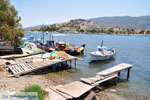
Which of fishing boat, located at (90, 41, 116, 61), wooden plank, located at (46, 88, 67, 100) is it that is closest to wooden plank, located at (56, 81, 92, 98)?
wooden plank, located at (46, 88, 67, 100)

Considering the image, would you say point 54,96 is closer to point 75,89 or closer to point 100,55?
point 75,89

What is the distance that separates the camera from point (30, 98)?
20.3ft

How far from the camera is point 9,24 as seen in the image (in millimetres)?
21000

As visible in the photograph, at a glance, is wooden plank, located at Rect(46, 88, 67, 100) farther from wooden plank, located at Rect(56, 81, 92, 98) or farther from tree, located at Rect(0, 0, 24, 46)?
tree, located at Rect(0, 0, 24, 46)

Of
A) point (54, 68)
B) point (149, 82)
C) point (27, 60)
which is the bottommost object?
point (149, 82)

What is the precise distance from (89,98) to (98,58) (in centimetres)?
1772

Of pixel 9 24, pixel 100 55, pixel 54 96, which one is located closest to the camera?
pixel 54 96

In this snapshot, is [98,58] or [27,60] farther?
[98,58]

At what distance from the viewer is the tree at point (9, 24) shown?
19.3 meters

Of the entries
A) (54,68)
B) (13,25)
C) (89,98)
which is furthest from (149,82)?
(13,25)

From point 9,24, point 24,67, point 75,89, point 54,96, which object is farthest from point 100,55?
point 54,96

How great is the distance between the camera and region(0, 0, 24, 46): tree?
19.3 m

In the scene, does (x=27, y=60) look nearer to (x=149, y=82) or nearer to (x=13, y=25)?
(x=13, y=25)

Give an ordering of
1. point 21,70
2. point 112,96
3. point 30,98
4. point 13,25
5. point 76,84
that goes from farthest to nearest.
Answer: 1. point 13,25
2. point 21,70
3. point 112,96
4. point 76,84
5. point 30,98
